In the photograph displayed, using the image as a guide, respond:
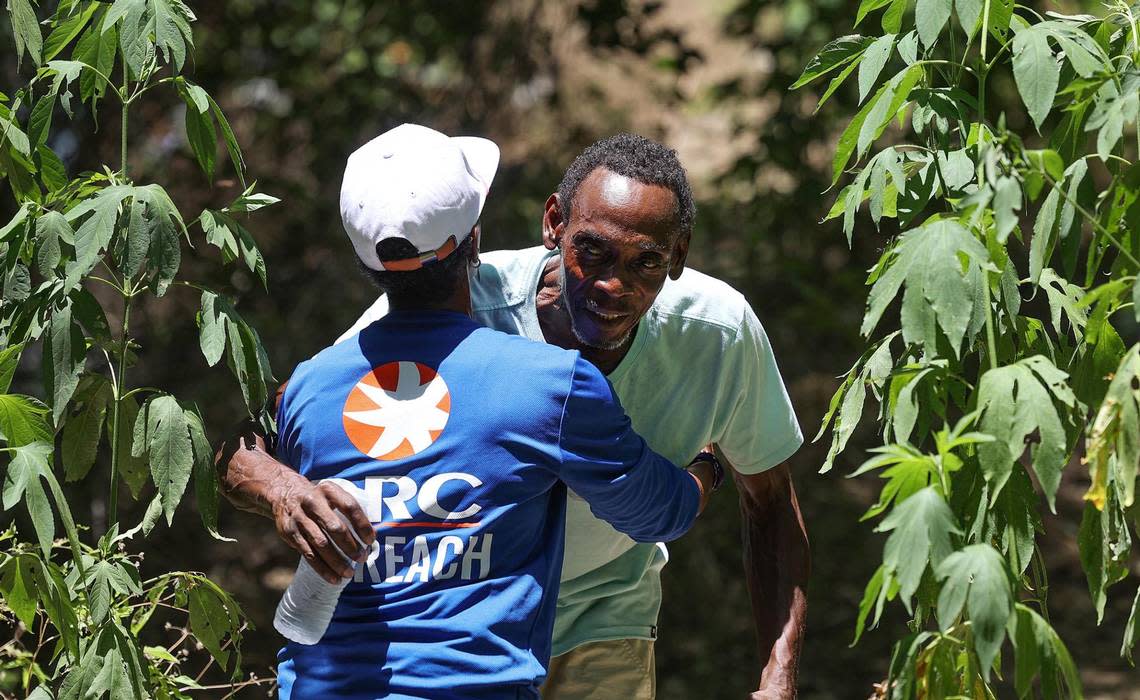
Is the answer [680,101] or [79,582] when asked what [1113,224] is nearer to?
[79,582]

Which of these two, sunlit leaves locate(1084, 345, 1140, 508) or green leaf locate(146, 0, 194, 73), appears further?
green leaf locate(146, 0, 194, 73)

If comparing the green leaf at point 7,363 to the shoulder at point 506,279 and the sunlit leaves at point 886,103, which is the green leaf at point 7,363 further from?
the sunlit leaves at point 886,103

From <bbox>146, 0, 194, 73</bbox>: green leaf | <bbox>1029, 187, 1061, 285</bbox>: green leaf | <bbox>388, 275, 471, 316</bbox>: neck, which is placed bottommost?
<bbox>388, 275, 471, 316</bbox>: neck

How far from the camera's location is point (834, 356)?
653cm

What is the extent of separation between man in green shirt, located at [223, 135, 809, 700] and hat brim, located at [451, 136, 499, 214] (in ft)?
0.60

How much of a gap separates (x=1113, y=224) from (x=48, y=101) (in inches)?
63.1

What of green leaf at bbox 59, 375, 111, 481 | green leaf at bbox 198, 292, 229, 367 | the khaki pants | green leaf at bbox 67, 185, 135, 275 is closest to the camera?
green leaf at bbox 67, 185, 135, 275

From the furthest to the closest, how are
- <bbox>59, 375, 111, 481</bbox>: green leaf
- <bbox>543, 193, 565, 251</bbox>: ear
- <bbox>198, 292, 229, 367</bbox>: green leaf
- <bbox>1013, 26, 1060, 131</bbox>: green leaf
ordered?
1. <bbox>543, 193, 565, 251</bbox>: ear
2. <bbox>59, 375, 111, 481</bbox>: green leaf
3. <bbox>198, 292, 229, 367</bbox>: green leaf
4. <bbox>1013, 26, 1060, 131</bbox>: green leaf

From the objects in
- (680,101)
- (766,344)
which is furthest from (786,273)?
(766,344)

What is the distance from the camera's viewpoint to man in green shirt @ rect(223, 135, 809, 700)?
2461mm

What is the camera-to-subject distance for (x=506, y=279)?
2.70m

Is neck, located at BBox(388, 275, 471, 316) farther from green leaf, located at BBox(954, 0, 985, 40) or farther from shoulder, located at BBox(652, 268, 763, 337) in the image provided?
green leaf, located at BBox(954, 0, 985, 40)

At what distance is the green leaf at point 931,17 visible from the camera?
2020 millimetres

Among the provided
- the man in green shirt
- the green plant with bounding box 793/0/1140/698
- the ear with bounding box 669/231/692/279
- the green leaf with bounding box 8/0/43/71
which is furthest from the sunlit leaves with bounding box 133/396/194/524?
the green plant with bounding box 793/0/1140/698
